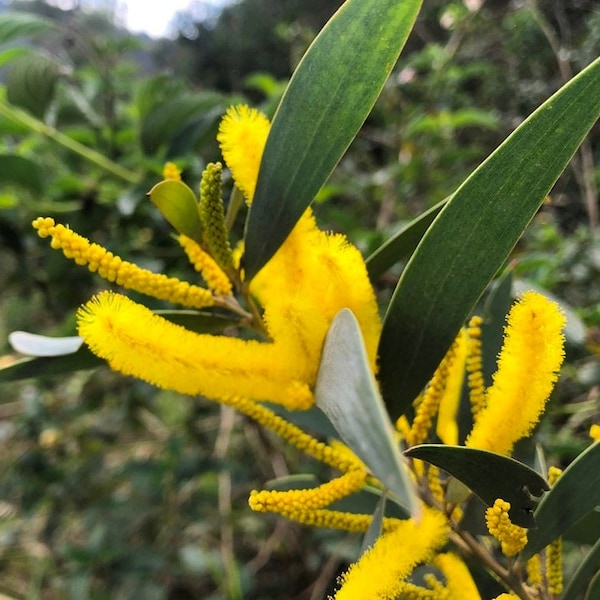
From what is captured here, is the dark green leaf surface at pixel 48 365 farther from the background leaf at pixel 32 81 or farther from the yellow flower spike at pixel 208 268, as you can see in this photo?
the background leaf at pixel 32 81

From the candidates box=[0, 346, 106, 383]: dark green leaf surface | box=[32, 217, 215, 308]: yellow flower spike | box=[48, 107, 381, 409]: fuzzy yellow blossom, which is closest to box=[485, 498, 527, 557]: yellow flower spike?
box=[48, 107, 381, 409]: fuzzy yellow blossom

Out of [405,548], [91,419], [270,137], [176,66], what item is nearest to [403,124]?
[91,419]

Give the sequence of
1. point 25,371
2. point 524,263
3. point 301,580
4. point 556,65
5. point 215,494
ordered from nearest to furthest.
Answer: point 25,371, point 524,263, point 215,494, point 301,580, point 556,65

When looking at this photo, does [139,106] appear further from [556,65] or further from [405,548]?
[556,65]

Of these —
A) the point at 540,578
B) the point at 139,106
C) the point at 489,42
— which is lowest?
the point at 540,578

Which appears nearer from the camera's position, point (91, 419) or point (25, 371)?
point (25, 371)

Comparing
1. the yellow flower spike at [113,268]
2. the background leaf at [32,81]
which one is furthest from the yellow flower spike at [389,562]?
the background leaf at [32,81]
